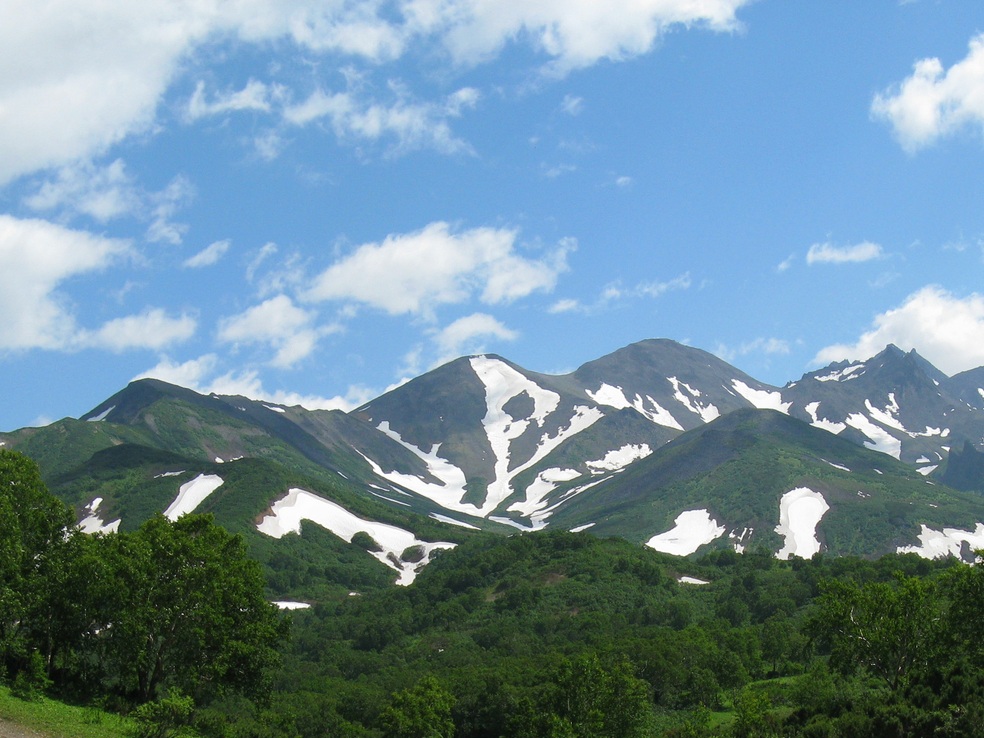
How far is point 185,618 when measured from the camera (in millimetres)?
40688

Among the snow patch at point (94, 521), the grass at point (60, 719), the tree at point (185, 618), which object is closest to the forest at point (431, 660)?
the tree at point (185, 618)

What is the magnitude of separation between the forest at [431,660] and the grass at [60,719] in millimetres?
1104

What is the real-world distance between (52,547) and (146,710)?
14297 mm

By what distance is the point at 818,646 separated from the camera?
84.7 meters

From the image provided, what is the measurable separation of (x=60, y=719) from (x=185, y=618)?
28.7 feet

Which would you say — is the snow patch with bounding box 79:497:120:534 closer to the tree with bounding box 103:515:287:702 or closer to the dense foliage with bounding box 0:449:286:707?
the dense foliage with bounding box 0:449:286:707

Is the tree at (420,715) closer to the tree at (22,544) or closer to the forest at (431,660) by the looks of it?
the forest at (431,660)

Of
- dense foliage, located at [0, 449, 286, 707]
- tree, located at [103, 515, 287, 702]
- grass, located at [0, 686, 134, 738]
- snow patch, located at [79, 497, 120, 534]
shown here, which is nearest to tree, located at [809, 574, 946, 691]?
dense foliage, located at [0, 449, 286, 707]

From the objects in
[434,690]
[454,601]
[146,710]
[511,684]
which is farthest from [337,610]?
[146,710]

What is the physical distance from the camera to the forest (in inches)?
1547

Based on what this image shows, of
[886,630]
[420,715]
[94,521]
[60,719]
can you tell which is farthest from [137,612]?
[94,521]

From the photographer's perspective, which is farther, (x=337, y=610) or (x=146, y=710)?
(x=337, y=610)

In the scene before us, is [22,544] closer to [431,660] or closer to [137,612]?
[137,612]

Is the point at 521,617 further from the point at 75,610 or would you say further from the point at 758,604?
the point at 75,610
